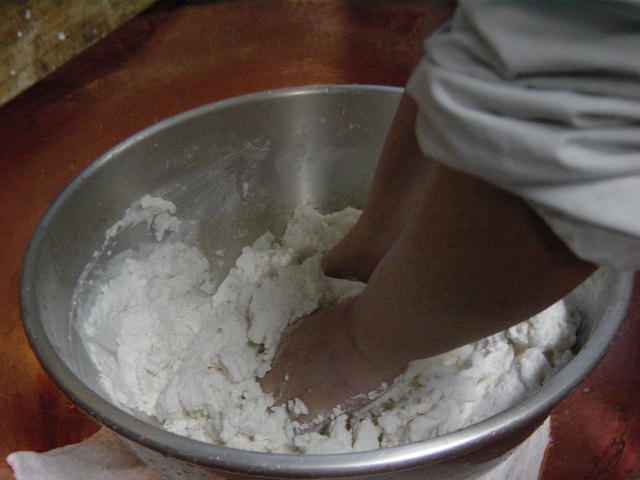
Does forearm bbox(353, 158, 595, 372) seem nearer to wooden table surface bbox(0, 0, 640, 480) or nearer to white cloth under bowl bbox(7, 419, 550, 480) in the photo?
white cloth under bowl bbox(7, 419, 550, 480)

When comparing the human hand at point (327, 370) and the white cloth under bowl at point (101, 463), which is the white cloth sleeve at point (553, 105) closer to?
the human hand at point (327, 370)

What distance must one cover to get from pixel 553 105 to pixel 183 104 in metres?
0.75

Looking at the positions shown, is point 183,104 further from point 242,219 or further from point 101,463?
point 101,463

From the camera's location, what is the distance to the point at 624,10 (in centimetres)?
17

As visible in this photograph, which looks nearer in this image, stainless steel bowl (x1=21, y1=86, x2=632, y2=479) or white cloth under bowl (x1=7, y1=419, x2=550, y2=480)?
stainless steel bowl (x1=21, y1=86, x2=632, y2=479)

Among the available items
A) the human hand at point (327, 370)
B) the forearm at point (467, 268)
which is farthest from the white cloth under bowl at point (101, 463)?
the forearm at point (467, 268)

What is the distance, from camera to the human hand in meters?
0.45

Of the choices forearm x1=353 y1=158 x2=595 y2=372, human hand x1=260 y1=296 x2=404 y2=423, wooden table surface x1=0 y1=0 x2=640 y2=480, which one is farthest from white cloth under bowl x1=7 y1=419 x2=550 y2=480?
forearm x1=353 y1=158 x2=595 y2=372

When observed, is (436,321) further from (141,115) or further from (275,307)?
(141,115)

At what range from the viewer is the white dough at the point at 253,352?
0.48 meters

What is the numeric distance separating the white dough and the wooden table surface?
16 centimetres

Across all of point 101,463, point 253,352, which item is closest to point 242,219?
point 253,352

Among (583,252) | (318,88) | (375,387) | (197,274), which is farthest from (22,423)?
(583,252)

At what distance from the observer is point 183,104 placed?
86 centimetres
